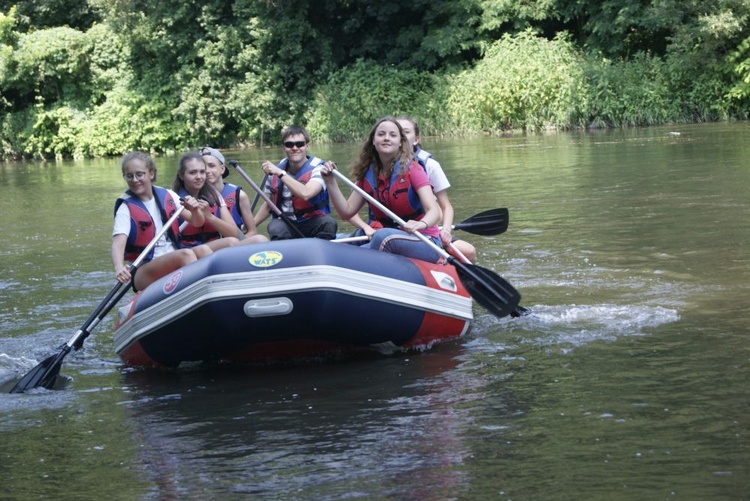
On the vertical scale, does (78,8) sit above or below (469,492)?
above

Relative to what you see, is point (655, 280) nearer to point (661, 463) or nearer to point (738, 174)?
point (661, 463)

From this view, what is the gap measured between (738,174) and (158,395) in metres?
7.63

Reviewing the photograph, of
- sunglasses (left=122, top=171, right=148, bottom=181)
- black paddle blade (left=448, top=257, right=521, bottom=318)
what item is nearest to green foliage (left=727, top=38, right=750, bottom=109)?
black paddle blade (left=448, top=257, right=521, bottom=318)

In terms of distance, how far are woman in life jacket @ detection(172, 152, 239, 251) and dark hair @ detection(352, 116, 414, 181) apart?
699 mm

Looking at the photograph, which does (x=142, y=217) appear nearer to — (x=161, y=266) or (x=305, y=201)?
(x=161, y=266)

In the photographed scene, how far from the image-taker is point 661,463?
3465 millimetres

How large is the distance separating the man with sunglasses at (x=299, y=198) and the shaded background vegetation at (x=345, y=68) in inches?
560

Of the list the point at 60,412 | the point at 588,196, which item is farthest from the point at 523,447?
the point at 588,196

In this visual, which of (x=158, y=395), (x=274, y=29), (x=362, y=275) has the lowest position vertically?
(x=158, y=395)

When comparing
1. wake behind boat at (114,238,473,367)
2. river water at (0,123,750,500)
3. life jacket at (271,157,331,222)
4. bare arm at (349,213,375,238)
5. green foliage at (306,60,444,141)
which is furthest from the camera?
green foliage at (306,60,444,141)

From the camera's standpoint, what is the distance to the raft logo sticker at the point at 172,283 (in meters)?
5.11

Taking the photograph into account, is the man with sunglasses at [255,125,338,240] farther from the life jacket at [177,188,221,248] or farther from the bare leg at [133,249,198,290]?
the bare leg at [133,249,198,290]

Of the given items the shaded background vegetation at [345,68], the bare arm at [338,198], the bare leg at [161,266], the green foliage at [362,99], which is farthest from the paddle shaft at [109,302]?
the green foliage at [362,99]

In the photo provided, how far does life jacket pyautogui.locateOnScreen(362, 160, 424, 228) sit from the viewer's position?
5.93m
